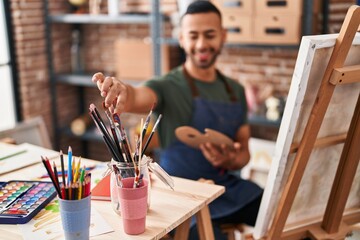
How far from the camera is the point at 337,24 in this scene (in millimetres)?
2963

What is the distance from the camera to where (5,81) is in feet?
11.8

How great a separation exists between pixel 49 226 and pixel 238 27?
1.96 metres

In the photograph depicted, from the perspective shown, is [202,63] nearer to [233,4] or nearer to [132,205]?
[233,4]

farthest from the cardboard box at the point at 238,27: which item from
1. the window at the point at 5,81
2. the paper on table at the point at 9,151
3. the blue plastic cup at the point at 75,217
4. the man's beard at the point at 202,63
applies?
the blue plastic cup at the point at 75,217

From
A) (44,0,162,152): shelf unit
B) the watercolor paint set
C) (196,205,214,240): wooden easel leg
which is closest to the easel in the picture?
(196,205,214,240): wooden easel leg

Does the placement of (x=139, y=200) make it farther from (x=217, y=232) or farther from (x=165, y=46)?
(x=165, y=46)

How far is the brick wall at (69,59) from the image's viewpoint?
3279 mm

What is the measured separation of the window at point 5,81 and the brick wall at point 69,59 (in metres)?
0.07

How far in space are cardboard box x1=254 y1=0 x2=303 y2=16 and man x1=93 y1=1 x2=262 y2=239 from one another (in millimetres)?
539

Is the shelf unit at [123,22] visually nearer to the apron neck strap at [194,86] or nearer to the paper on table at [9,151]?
the apron neck strap at [194,86]

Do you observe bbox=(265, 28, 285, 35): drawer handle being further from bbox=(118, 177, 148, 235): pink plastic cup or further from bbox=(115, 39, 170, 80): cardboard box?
bbox=(118, 177, 148, 235): pink plastic cup

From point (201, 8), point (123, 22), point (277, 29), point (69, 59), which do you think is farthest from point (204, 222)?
point (69, 59)

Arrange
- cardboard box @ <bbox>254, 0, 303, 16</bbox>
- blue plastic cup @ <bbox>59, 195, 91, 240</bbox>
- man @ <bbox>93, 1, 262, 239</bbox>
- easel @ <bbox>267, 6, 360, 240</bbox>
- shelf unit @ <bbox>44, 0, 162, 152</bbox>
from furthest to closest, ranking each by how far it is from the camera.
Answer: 1. shelf unit @ <bbox>44, 0, 162, 152</bbox>
2. cardboard box @ <bbox>254, 0, 303, 16</bbox>
3. man @ <bbox>93, 1, 262, 239</bbox>
4. easel @ <bbox>267, 6, 360, 240</bbox>
5. blue plastic cup @ <bbox>59, 195, 91, 240</bbox>

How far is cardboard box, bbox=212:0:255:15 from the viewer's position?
2.80m
